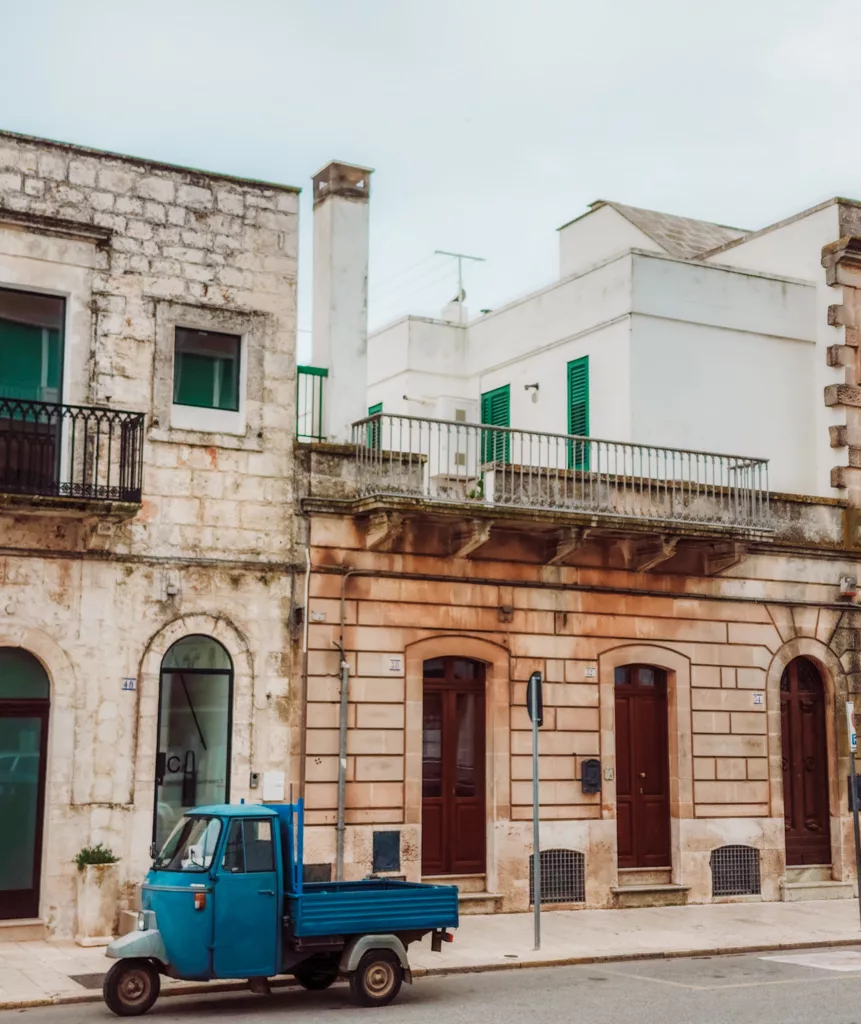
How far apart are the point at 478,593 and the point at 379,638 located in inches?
64.2

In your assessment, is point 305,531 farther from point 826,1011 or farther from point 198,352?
point 826,1011

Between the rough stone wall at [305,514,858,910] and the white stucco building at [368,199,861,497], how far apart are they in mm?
2188

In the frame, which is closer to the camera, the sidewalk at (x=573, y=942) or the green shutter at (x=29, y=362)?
the sidewalk at (x=573, y=942)

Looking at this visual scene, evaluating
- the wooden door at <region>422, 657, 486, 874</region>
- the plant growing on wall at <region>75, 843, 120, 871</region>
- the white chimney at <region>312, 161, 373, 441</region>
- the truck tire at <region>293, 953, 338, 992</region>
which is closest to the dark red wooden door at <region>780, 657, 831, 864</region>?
the wooden door at <region>422, 657, 486, 874</region>

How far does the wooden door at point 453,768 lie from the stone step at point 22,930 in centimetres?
514

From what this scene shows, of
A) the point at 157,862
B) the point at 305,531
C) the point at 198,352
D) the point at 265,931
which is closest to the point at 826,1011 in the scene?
the point at 265,931

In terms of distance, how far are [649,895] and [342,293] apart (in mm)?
9340

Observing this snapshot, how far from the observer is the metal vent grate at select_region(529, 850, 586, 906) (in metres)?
18.8

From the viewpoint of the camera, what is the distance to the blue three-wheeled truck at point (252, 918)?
39.1 feet

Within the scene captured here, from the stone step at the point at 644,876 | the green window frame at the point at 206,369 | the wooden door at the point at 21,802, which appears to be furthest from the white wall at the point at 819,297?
the wooden door at the point at 21,802

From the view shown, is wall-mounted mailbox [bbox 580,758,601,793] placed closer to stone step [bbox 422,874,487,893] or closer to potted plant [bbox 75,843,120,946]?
stone step [bbox 422,874,487,893]

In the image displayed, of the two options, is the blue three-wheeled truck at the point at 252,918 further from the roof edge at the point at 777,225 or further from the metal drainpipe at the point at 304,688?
the roof edge at the point at 777,225

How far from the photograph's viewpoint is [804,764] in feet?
70.3

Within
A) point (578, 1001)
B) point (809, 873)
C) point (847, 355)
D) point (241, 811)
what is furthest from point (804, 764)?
point (241, 811)
